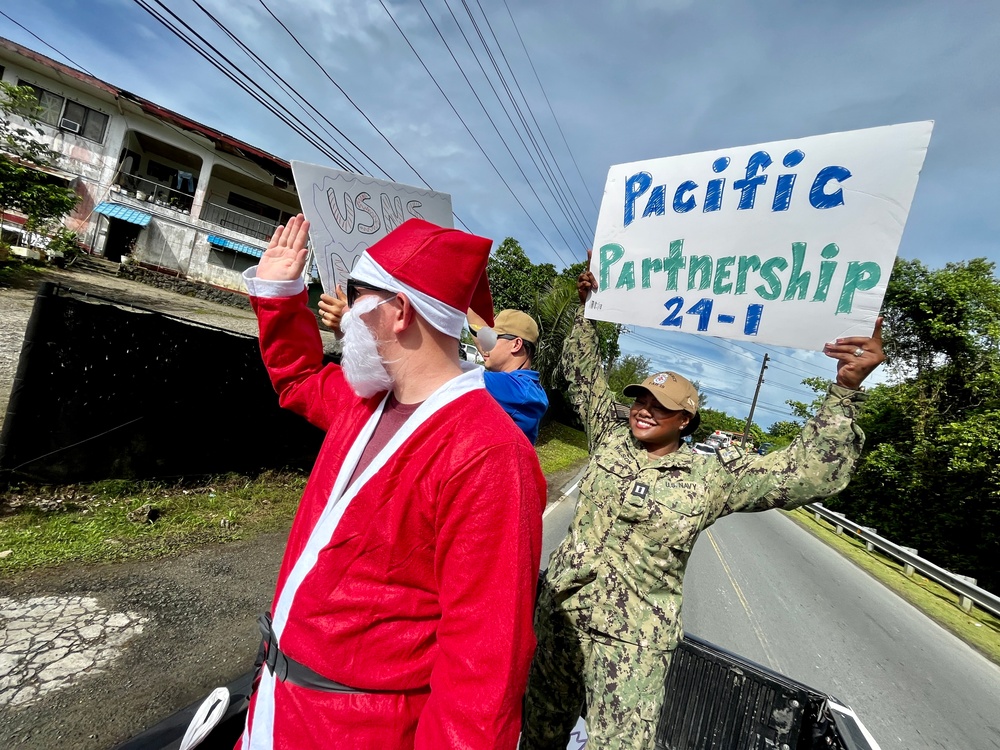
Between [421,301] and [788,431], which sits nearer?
[421,301]

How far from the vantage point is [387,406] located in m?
1.32

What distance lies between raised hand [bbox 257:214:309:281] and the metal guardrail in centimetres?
684

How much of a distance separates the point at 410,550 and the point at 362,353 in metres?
0.49

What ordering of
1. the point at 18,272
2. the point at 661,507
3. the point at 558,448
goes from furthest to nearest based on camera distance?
the point at 558,448 → the point at 18,272 → the point at 661,507

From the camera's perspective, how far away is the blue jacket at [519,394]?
2.45m

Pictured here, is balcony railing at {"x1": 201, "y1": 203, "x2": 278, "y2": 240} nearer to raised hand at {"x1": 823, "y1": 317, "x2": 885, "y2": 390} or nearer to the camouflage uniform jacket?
the camouflage uniform jacket

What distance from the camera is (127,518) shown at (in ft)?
14.4

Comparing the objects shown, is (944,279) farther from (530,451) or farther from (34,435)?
(34,435)

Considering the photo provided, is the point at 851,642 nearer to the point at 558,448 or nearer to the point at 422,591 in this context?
the point at 422,591

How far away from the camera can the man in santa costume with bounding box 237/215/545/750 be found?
0.97 m

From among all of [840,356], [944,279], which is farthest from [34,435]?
[944,279]

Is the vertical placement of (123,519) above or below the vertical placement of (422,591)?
below

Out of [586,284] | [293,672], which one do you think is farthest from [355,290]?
[586,284]

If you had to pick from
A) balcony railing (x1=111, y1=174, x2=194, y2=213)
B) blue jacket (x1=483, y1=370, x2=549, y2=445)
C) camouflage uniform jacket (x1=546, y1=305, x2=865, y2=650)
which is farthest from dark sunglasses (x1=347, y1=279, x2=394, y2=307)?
balcony railing (x1=111, y1=174, x2=194, y2=213)
